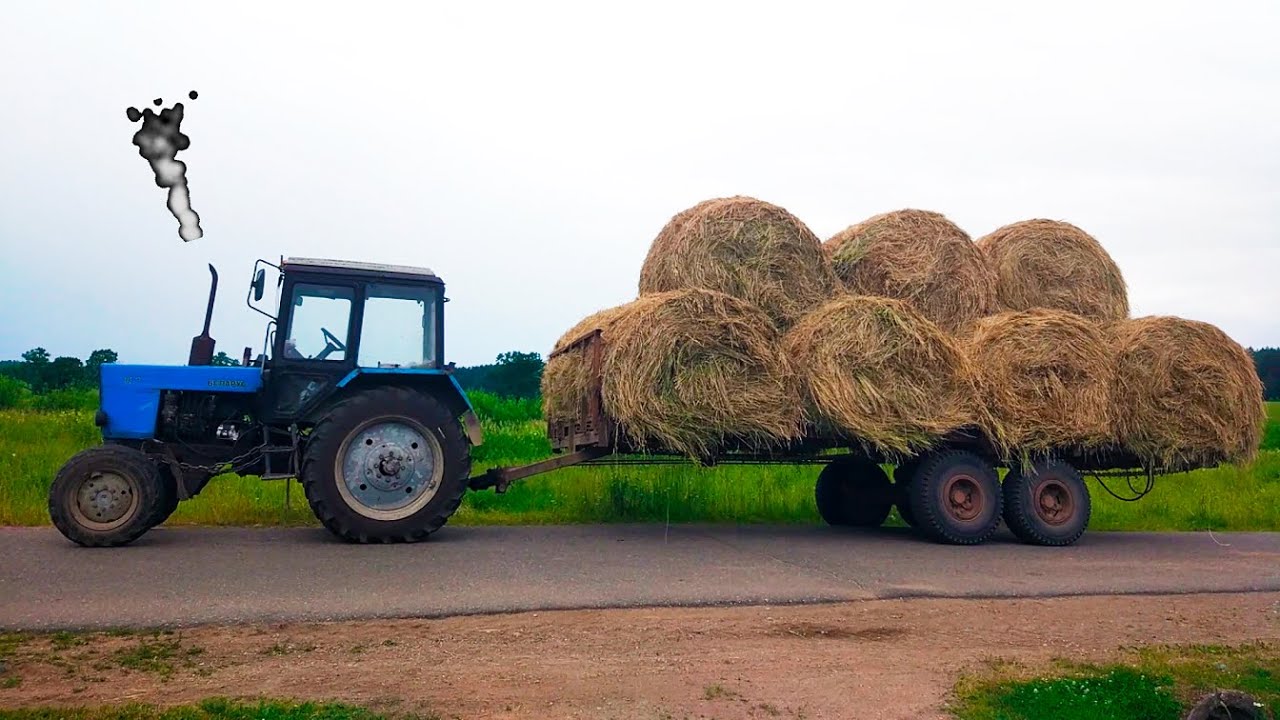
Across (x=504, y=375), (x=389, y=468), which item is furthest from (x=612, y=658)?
(x=504, y=375)

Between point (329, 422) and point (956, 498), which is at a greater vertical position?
point (329, 422)

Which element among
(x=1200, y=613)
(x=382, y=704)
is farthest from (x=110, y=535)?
(x=1200, y=613)

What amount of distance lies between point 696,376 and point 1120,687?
4.70 m

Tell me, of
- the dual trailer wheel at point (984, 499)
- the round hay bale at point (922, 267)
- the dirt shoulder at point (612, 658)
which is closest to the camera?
the dirt shoulder at point (612, 658)

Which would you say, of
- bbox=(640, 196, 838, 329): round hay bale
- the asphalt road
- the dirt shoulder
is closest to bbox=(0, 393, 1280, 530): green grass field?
the asphalt road

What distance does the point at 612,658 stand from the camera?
5414 mm

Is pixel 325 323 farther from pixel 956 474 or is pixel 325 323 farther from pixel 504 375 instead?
pixel 504 375

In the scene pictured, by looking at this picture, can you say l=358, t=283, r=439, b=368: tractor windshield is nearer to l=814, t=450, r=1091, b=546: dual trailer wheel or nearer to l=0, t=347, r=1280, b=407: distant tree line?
l=814, t=450, r=1091, b=546: dual trailer wheel

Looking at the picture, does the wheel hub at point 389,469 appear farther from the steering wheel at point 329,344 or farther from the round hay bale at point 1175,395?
the round hay bale at point 1175,395

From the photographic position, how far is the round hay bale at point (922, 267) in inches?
422

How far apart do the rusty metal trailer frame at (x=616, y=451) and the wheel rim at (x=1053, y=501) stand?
0.32 m

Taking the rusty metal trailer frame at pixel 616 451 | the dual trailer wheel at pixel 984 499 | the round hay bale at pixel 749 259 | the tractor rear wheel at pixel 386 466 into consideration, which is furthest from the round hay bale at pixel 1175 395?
the tractor rear wheel at pixel 386 466

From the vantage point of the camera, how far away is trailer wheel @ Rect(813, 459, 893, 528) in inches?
463

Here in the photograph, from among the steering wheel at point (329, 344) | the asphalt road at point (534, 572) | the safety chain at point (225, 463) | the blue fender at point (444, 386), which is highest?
the steering wheel at point (329, 344)
